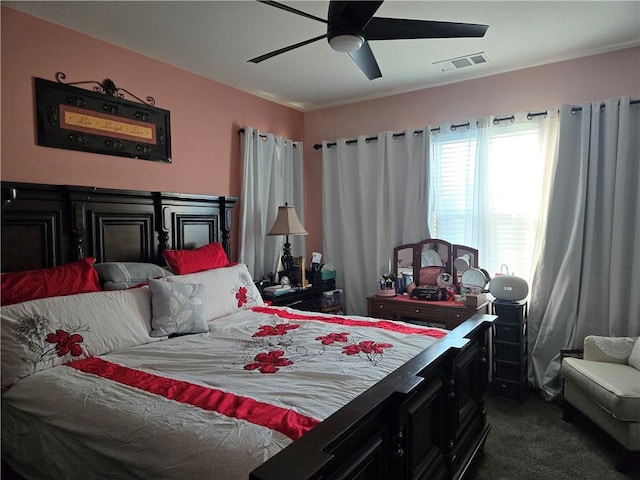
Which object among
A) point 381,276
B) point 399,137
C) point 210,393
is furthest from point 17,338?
point 399,137

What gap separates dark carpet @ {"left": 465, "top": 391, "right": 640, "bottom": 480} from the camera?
7.24ft

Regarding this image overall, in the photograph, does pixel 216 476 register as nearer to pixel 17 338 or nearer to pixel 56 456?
pixel 56 456

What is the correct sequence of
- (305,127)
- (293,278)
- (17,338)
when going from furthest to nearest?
(305,127) < (293,278) < (17,338)

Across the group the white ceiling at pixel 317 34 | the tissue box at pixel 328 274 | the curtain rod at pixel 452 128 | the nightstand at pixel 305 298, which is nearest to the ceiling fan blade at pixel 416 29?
the white ceiling at pixel 317 34

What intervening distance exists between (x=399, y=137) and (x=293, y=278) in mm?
1703

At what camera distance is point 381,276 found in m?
3.94

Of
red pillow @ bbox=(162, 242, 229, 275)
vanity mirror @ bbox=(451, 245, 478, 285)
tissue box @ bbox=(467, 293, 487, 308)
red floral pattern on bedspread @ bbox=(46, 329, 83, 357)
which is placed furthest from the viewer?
vanity mirror @ bbox=(451, 245, 478, 285)

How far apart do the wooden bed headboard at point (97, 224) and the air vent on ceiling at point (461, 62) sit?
2.12m

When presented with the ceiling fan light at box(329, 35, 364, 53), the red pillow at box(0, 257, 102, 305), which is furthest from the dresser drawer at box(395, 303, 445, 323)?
the red pillow at box(0, 257, 102, 305)

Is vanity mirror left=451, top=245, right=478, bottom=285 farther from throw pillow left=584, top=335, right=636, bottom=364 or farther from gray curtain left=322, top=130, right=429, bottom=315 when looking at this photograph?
throw pillow left=584, top=335, right=636, bottom=364

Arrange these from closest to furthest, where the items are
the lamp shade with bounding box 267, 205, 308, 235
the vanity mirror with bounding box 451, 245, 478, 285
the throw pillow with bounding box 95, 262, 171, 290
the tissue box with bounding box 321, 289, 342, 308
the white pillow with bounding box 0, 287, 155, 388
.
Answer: the white pillow with bounding box 0, 287, 155, 388
the throw pillow with bounding box 95, 262, 171, 290
the vanity mirror with bounding box 451, 245, 478, 285
the lamp shade with bounding box 267, 205, 308, 235
the tissue box with bounding box 321, 289, 342, 308

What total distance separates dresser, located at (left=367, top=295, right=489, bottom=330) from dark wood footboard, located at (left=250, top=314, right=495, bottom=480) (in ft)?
2.81

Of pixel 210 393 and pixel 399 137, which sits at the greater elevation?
pixel 399 137

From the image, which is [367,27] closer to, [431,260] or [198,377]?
[198,377]
